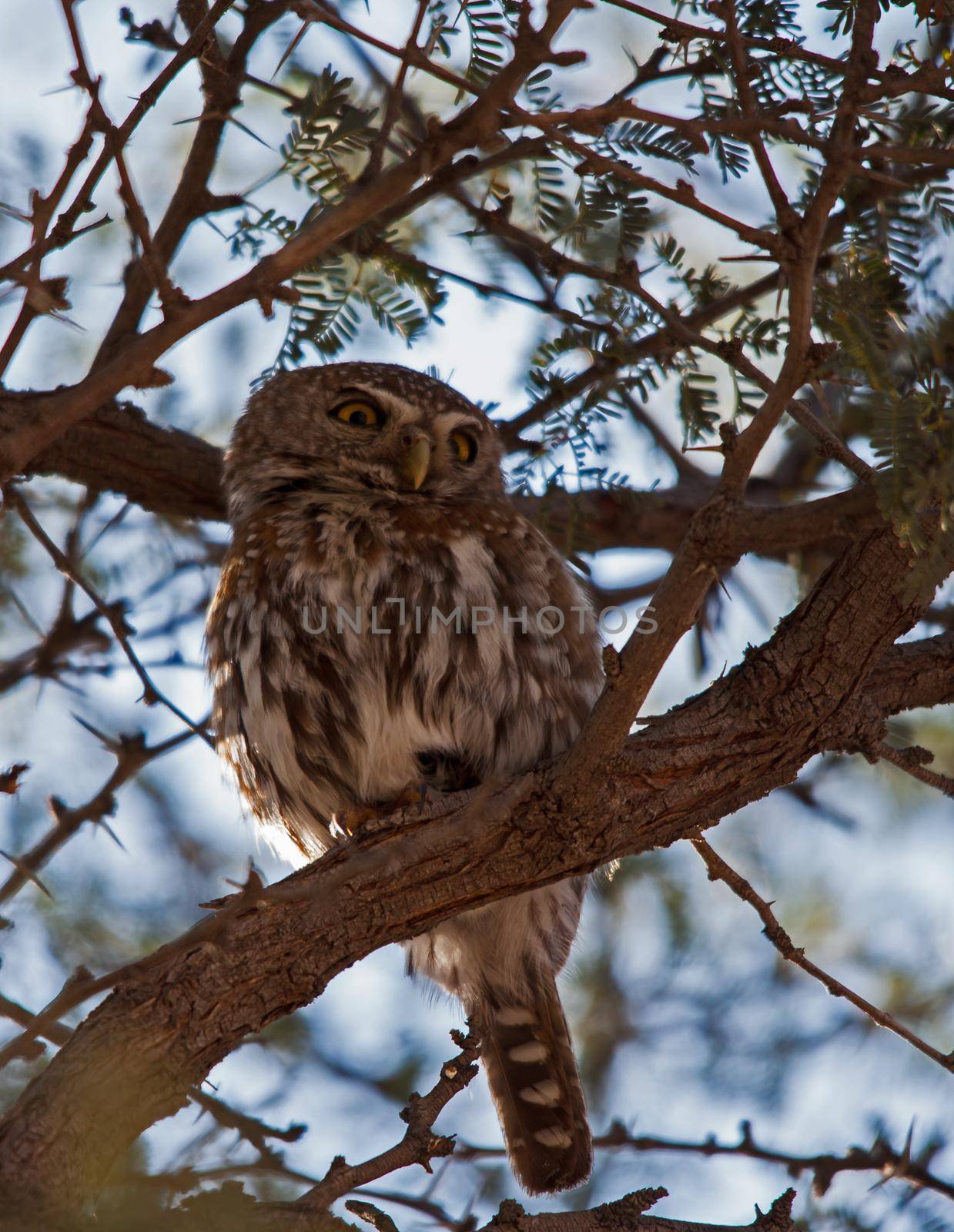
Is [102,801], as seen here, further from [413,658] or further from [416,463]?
[416,463]

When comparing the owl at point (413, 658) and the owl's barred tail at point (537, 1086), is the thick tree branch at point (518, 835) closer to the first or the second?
the owl at point (413, 658)

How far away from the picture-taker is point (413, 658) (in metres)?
4.20

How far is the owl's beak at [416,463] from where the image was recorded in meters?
4.71

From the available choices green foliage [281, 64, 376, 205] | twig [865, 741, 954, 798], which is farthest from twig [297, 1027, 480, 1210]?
green foliage [281, 64, 376, 205]

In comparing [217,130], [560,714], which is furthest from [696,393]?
[217,130]

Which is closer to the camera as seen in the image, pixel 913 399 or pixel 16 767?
pixel 913 399

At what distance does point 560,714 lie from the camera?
441 centimetres

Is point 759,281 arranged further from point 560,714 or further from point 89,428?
point 89,428

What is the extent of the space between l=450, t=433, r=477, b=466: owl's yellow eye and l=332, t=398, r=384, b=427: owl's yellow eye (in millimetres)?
294

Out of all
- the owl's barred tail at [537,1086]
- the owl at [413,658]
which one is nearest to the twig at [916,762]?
the owl at [413,658]

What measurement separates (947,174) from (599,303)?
108cm

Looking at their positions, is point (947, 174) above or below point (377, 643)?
above

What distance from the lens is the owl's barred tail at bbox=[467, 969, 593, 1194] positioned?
15.4ft

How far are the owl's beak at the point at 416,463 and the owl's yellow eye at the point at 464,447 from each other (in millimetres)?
219
